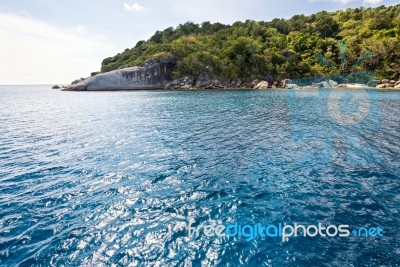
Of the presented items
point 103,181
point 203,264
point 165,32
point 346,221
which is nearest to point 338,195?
point 346,221

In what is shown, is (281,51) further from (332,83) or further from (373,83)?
(373,83)

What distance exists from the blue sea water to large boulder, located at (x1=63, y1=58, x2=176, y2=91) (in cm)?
8512

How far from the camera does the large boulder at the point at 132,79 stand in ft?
332

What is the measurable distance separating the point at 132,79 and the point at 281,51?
7744cm

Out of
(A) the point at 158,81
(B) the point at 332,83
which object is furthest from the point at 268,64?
(A) the point at 158,81

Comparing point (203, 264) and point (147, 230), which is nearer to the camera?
point (203, 264)

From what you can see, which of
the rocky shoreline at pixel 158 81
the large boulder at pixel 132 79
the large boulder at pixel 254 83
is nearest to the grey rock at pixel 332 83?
the rocky shoreline at pixel 158 81

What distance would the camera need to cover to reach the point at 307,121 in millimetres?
28891

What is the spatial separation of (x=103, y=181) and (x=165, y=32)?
15381 cm

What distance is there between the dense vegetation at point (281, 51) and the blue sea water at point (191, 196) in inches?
3668

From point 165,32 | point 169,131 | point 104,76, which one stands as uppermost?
point 165,32

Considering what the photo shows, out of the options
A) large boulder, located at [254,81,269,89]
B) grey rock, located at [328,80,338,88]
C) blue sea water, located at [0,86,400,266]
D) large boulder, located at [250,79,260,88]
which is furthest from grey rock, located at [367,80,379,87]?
blue sea water, located at [0,86,400,266]

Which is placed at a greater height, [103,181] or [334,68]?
[334,68]

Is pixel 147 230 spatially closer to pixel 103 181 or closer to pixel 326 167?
pixel 103 181
